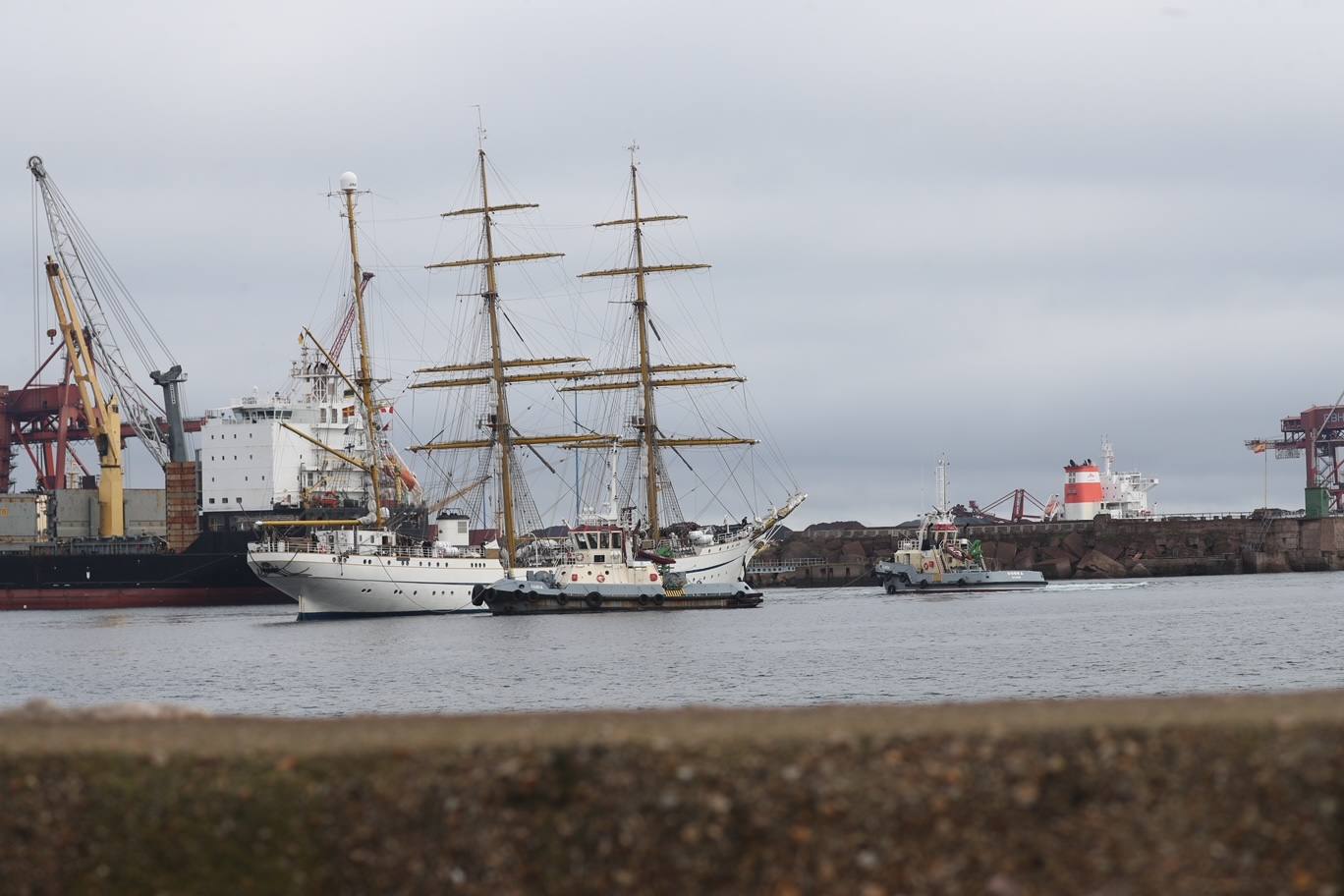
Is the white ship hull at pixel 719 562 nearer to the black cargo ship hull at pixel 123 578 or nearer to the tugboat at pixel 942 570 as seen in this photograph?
the tugboat at pixel 942 570

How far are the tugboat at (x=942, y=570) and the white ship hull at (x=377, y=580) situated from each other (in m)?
18.2

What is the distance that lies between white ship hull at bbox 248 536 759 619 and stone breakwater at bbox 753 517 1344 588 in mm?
Answer: 43738

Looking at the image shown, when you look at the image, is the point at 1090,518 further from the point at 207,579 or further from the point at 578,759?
the point at 578,759

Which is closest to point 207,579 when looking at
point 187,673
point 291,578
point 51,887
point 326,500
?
point 326,500

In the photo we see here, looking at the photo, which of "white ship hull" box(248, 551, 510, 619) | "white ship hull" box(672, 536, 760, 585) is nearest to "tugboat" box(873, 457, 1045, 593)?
"white ship hull" box(672, 536, 760, 585)

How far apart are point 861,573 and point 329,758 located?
12612 cm

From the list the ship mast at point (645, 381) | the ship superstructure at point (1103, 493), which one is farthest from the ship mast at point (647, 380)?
the ship superstructure at point (1103, 493)

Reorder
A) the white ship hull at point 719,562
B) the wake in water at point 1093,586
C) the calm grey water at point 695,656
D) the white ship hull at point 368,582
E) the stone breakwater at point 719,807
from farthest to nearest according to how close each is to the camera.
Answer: the wake in water at point 1093,586 → the white ship hull at point 719,562 → the white ship hull at point 368,582 → the calm grey water at point 695,656 → the stone breakwater at point 719,807

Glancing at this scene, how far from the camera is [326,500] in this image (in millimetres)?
107750

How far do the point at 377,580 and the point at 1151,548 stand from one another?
2648 inches

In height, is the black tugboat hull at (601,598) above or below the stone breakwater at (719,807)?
below

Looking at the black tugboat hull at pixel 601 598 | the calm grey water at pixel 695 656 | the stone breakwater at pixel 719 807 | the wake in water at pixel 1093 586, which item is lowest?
the calm grey water at pixel 695 656

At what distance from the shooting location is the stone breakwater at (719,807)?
864 centimetres

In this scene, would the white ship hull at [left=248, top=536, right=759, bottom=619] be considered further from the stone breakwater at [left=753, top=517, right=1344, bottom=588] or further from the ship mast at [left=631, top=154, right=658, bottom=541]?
the stone breakwater at [left=753, top=517, right=1344, bottom=588]
